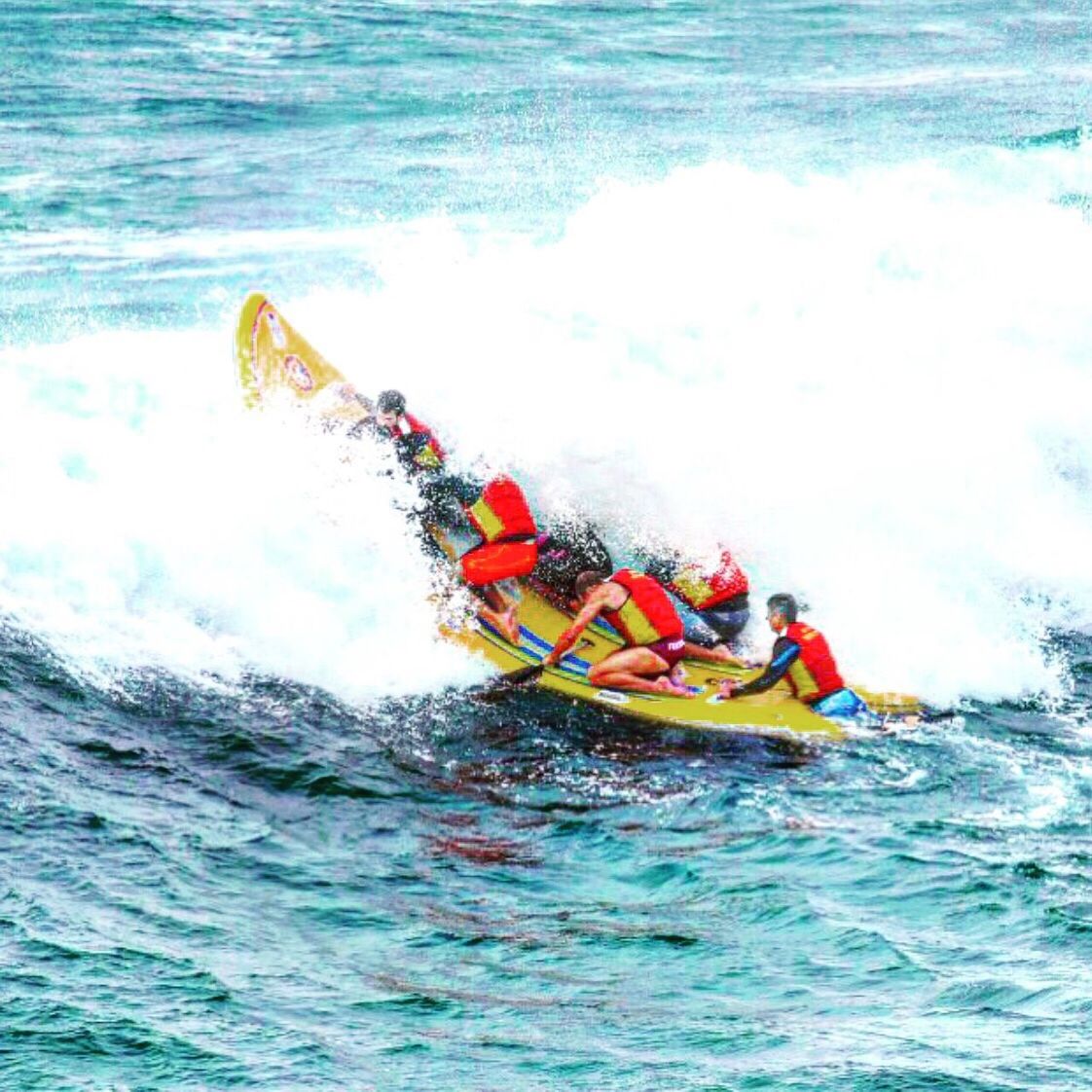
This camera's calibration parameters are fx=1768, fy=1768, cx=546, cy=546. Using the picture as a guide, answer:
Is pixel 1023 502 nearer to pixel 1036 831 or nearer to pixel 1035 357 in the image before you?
pixel 1035 357

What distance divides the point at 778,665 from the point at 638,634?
1.06 meters

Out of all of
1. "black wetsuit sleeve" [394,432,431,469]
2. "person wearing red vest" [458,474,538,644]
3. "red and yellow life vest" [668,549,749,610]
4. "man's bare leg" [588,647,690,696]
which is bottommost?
"man's bare leg" [588,647,690,696]

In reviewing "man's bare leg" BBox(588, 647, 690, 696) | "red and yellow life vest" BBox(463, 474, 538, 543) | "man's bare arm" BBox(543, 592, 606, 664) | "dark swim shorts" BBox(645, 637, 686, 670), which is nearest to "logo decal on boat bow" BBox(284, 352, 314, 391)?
"red and yellow life vest" BBox(463, 474, 538, 543)

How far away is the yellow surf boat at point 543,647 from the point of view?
12.5m

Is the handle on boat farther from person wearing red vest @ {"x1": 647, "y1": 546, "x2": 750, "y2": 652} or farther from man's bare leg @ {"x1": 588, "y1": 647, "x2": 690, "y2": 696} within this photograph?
person wearing red vest @ {"x1": 647, "y1": 546, "x2": 750, "y2": 652}

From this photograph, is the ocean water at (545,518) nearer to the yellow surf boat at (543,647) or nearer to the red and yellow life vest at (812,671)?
the yellow surf boat at (543,647)

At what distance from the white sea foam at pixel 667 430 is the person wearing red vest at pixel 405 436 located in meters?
0.30

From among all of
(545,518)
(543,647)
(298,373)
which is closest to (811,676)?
(543,647)

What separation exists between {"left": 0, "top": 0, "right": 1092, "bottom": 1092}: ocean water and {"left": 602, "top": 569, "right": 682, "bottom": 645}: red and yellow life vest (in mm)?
733

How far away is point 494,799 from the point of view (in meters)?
11.2

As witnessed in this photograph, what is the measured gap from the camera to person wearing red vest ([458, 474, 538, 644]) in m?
13.6

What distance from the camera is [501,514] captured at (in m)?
13.6

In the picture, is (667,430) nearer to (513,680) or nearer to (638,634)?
(638,634)

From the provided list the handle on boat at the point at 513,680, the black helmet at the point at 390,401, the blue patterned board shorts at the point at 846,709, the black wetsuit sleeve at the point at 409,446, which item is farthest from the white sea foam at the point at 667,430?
the blue patterned board shorts at the point at 846,709
